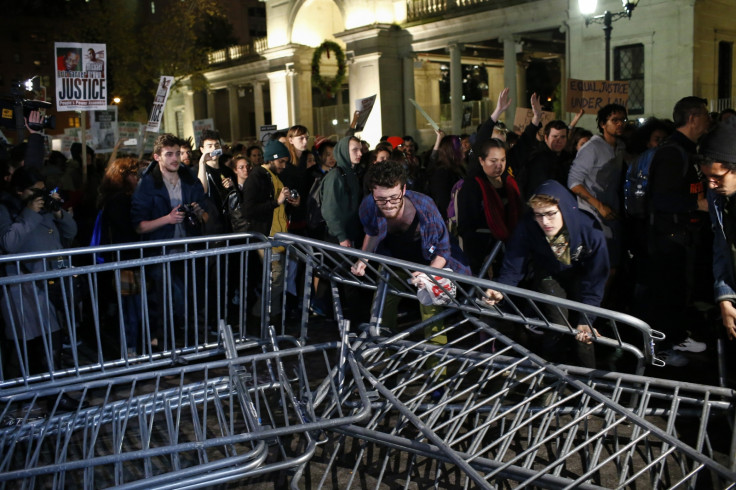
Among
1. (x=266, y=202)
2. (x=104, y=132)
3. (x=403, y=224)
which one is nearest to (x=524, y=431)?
(x=403, y=224)

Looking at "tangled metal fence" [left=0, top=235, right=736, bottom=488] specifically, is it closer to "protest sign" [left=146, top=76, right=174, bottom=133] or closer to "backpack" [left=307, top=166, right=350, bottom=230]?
"backpack" [left=307, top=166, right=350, bottom=230]

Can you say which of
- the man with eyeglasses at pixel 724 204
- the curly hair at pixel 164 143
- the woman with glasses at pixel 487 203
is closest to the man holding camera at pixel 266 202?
the curly hair at pixel 164 143

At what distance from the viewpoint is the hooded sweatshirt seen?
7.03 m

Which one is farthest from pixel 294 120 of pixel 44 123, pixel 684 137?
pixel 684 137

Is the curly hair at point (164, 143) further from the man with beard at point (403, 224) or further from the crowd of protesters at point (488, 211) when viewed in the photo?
the man with beard at point (403, 224)

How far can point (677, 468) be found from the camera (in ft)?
12.6

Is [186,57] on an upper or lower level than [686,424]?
upper

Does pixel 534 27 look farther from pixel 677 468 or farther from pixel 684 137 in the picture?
pixel 677 468

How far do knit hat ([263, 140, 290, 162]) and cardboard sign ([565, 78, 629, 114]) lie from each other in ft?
18.2

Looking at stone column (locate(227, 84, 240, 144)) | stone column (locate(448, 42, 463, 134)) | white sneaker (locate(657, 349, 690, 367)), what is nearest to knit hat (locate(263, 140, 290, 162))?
white sneaker (locate(657, 349, 690, 367))

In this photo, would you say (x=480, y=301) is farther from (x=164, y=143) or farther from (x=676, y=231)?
(x=164, y=143)

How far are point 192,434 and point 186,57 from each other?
37962mm

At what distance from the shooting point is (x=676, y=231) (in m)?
5.64

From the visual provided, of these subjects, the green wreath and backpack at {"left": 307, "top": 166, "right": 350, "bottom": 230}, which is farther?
the green wreath
